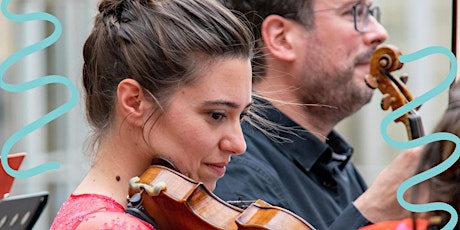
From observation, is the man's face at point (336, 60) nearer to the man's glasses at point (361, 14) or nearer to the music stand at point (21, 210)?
Result: the man's glasses at point (361, 14)

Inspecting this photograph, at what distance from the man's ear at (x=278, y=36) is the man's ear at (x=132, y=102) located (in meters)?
0.95

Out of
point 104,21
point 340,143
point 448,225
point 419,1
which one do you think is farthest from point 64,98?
point 448,225

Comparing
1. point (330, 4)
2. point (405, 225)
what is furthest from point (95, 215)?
point (330, 4)

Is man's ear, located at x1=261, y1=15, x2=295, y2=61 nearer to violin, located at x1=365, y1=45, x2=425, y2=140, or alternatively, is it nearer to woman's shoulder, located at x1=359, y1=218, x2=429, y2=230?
violin, located at x1=365, y1=45, x2=425, y2=140

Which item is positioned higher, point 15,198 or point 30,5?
point 15,198

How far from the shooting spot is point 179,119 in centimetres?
205

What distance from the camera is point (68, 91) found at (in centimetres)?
658

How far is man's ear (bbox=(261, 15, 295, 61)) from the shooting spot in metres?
2.96

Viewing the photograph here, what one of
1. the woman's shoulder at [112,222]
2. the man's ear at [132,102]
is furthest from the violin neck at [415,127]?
the woman's shoulder at [112,222]

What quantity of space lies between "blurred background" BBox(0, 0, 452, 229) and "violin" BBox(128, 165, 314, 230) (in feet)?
14.7

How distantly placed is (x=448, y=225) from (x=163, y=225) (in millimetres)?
539

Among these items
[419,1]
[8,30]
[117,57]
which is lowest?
[419,1]

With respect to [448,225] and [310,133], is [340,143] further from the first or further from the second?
[448,225]

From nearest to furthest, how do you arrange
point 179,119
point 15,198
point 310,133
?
1. point 15,198
2. point 179,119
3. point 310,133
